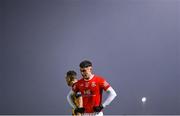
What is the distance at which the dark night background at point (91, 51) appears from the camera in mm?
8727

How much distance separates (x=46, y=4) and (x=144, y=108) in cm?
327

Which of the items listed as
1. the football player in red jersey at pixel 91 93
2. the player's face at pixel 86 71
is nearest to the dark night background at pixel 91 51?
the football player in red jersey at pixel 91 93

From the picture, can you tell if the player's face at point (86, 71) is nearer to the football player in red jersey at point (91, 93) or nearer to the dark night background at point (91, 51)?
the football player in red jersey at point (91, 93)

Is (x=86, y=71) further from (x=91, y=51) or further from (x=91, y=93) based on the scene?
(x=91, y=51)

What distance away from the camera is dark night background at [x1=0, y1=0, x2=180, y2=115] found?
28.6ft

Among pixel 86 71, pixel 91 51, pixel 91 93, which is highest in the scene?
pixel 91 51

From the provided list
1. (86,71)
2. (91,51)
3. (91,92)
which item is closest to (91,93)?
(91,92)

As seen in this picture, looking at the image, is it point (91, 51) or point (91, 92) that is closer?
point (91, 92)

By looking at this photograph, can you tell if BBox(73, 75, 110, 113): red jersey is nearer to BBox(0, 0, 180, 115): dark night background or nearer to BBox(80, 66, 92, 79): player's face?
BBox(80, 66, 92, 79): player's face

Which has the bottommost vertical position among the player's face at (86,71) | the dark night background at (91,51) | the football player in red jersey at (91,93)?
the football player in red jersey at (91,93)

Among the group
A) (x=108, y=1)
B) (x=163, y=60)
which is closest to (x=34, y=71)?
(x=108, y=1)

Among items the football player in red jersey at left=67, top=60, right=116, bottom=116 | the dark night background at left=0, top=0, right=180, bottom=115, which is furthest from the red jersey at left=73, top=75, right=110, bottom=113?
the dark night background at left=0, top=0, right=180, bottom=115

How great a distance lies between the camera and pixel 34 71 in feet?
29.6

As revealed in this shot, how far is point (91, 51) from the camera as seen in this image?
892 centimetres
